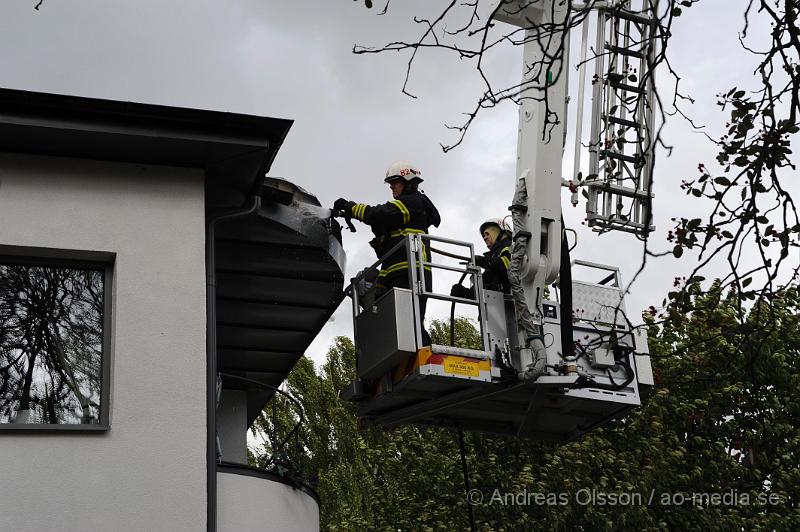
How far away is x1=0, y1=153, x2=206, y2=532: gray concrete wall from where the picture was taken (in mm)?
7703

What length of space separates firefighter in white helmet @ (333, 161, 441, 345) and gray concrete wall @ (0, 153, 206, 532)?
1.94 metres

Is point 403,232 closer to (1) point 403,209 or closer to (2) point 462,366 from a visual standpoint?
(1) point 403,209

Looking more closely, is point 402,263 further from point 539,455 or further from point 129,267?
point 539,455

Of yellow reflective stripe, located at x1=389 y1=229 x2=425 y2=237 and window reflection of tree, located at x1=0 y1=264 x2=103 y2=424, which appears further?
yellow reflective stripe, located at x1=389 y1=229 x2=425 y2=237

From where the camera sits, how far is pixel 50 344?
27.4ft

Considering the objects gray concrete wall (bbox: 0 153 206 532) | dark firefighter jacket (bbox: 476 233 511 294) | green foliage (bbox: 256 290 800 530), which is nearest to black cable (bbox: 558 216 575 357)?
dark firefighter jacket (bbox: 476 233 511 294)

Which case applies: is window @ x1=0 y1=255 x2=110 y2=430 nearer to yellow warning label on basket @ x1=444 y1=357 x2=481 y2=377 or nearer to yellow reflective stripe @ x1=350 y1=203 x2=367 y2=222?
yellow reflective stripe @ x1=350 y1=203 x2=367 y2=222

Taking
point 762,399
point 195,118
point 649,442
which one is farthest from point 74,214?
point 762,399

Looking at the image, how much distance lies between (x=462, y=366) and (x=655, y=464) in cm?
922

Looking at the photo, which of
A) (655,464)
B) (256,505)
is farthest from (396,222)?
(655,464)

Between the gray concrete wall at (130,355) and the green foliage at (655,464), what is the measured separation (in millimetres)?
10169

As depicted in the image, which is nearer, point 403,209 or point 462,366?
point 462,366

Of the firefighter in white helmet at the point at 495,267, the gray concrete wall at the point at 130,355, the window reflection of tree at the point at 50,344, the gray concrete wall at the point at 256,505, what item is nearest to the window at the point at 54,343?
the window reflection of tree at the point at 50,344

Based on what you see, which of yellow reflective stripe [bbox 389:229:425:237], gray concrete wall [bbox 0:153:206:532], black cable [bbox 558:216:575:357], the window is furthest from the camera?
yellow reflective stripe [bbox 389:229:425:237]
